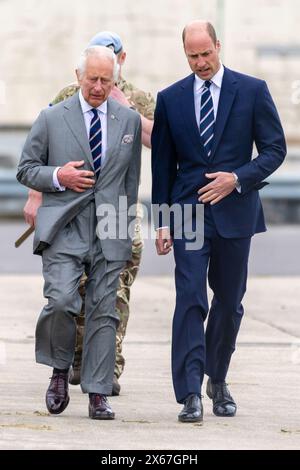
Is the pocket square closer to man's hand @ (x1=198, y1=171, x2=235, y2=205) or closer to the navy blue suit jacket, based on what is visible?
the navy blue suit jacket

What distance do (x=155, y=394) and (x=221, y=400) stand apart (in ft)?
2.55

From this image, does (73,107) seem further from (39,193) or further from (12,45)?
(12,45)

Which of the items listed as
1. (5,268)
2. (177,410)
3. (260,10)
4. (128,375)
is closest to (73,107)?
(177,410)

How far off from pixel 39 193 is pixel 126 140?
65 centimetres

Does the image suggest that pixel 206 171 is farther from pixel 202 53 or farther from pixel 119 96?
pixel 119 96

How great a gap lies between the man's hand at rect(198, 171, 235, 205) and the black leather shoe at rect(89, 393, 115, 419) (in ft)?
3.49

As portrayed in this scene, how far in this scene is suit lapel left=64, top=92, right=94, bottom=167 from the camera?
7.07 meters

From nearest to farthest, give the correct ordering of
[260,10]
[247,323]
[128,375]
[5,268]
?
[128,375]
[247,323]
[5,268]
[260,10]

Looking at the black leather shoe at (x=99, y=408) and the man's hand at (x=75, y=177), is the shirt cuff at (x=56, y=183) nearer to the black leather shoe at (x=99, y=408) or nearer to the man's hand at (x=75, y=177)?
the man's hand at (x=75, y=177)

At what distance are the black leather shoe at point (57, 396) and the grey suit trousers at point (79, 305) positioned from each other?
0.21ft

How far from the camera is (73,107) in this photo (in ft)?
23.4

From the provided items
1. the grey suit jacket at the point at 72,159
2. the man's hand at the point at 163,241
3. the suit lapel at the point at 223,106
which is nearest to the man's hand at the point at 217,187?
the suit lapel at the point at 223,106

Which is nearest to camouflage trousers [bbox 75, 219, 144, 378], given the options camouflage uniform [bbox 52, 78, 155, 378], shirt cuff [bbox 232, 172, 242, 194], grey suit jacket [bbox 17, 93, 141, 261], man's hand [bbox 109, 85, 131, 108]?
camouflage uniform [bbox 52, 78, 155, 378]

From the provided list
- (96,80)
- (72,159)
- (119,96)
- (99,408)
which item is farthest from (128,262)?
(96,80)
